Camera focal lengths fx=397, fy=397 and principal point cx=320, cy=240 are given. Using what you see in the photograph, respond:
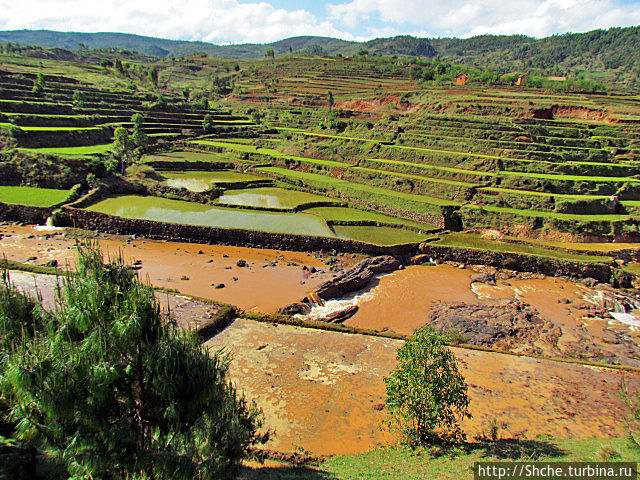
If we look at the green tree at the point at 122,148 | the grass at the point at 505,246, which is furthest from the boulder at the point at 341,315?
the green tree at the point at 122,148

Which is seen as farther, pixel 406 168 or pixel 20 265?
pixel 406 168

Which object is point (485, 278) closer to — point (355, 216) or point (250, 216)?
point (355, 216)

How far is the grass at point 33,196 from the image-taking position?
120 feet

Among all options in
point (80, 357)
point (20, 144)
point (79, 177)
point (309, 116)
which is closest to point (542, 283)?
point (80, 357)

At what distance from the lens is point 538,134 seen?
161ft

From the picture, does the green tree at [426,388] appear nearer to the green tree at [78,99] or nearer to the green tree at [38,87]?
the green tree at [78,99]

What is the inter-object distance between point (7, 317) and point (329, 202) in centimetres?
3431

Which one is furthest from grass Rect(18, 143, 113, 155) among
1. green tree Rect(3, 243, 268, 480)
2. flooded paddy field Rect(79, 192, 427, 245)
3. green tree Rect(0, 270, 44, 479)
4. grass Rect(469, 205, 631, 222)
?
green tree Rect(3, 243, 268, 480)

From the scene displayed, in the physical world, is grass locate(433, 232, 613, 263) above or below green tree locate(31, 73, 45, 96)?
below

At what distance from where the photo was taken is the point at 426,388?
11969 millimetres

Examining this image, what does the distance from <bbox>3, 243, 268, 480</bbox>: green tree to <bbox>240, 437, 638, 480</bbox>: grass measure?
2863mm

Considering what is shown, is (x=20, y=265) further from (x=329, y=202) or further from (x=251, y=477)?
(x=329, y=202)

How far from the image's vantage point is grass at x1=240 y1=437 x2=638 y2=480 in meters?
10.6

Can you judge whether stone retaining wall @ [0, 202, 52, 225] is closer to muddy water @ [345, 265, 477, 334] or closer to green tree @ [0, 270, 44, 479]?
muddy water @ [345, 265, 477, 334]
